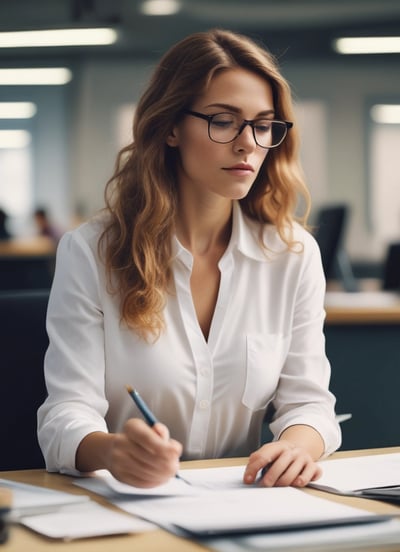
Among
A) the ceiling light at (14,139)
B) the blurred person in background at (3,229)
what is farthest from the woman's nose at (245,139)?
the ceiling light at (14,139)

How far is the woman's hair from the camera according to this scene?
174 centimetres

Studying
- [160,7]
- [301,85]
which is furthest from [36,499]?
[301,85]

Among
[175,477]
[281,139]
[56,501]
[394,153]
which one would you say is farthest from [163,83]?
[394,153]

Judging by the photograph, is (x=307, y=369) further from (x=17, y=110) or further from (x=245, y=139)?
(x=17, y=110)

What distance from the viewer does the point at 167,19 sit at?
32.8ft

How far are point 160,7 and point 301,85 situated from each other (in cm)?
186

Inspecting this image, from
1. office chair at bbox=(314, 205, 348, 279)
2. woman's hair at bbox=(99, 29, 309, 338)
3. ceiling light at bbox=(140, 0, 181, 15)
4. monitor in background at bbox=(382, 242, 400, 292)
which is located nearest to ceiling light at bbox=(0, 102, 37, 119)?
ceiling light at bbox=(140, 0, 181, 15)

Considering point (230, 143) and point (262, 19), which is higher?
point (262, 19)

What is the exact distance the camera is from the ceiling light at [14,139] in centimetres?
1297

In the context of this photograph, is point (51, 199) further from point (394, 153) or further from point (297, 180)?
point (297, 180)

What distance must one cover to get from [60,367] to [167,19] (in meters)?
8.83

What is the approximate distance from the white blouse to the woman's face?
16 cm

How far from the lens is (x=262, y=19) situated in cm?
998

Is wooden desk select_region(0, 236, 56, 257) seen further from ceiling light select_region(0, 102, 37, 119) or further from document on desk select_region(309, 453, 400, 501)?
document on desk select_region(309, 453, 400, 501)
